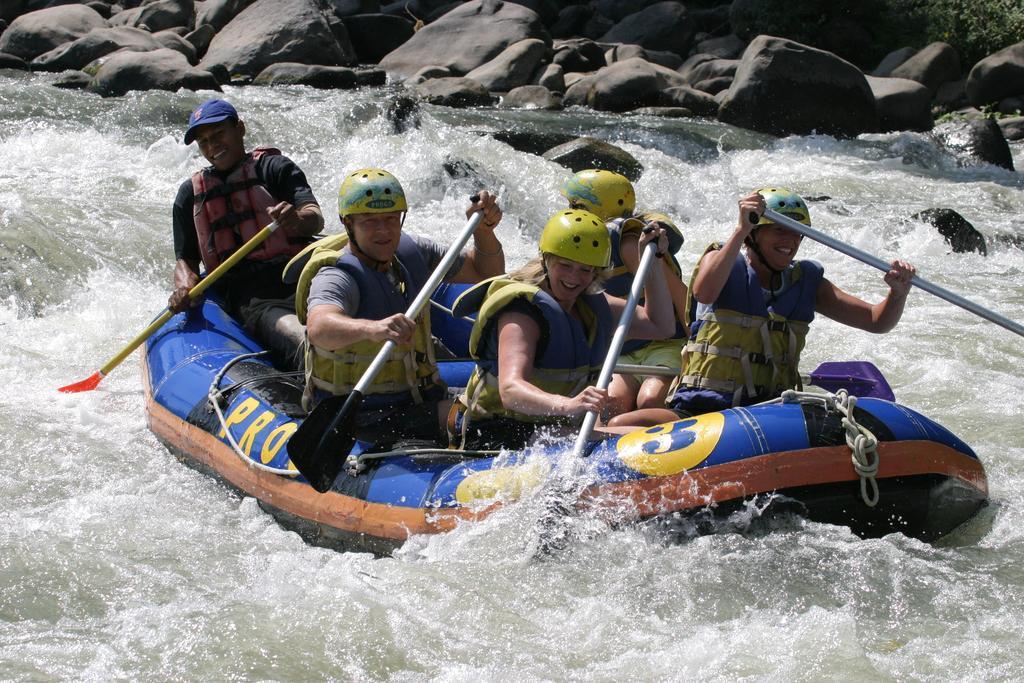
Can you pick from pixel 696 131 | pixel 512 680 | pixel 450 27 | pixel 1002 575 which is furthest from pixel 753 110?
pixel 512 680

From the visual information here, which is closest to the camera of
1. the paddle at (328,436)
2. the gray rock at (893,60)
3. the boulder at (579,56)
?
the paddle at (328,436)

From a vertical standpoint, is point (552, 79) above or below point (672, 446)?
below

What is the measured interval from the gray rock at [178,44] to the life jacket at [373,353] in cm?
1381

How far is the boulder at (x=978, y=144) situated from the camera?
13.7m

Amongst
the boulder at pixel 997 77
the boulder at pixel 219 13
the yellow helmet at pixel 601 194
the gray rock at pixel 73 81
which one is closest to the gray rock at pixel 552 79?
the boulder at pixel 219 13

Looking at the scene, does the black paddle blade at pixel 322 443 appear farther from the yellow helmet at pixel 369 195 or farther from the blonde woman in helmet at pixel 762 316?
the blonde woman in helmet at pixel 762 316

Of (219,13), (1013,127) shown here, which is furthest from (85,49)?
(1013,127)

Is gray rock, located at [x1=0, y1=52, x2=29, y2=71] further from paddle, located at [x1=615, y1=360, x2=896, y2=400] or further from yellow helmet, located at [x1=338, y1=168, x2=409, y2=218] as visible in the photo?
paddle, located at [x1=615, y1=360, x2=896, y2=400]

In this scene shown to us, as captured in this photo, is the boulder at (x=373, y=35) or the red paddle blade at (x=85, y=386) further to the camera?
the boulder at (x=373, y=35)

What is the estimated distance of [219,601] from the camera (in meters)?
4.06

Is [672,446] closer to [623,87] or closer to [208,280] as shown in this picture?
[208,280]

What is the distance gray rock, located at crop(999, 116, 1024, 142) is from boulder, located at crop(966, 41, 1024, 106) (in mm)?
931

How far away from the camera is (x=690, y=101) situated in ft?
52.5

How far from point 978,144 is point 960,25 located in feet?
18.4
